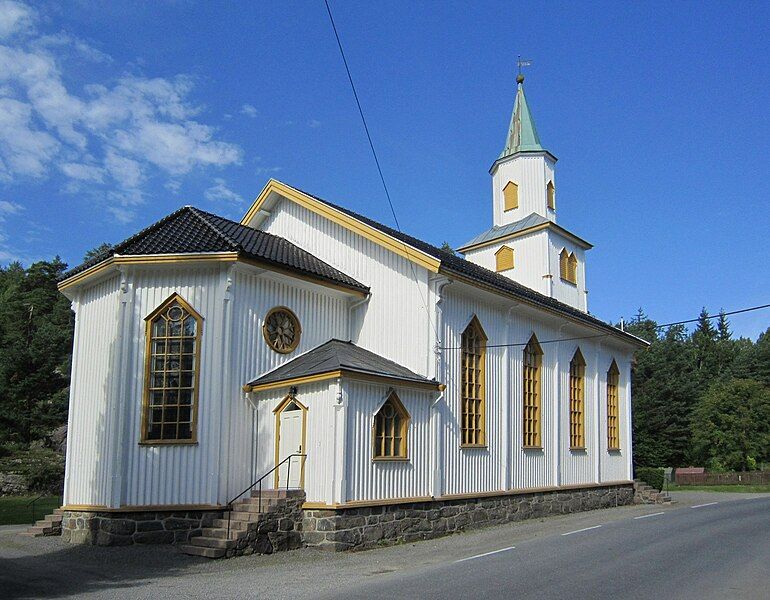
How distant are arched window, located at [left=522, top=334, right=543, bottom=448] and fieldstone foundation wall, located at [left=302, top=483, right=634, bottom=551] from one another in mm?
1588

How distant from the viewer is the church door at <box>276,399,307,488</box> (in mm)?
15023

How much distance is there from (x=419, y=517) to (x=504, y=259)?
14.7 m

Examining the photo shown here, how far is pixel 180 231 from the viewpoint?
16562mm

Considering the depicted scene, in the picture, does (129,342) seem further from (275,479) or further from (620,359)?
(620,359)

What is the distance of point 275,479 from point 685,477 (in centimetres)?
3532

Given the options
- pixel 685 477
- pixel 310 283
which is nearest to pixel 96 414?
pixel 310 283

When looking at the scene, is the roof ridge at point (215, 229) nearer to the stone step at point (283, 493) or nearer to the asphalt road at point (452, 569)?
the stone step at point (283, 493)

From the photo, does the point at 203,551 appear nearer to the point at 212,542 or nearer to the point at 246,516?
the point at 212,542

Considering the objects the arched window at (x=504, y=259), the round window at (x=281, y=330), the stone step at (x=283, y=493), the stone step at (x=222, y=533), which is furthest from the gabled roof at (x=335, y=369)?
the arched window at (x=504, y=259)

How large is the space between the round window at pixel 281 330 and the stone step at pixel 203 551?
473cm

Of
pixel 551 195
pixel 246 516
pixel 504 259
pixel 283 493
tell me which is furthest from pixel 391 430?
pixel 551 195

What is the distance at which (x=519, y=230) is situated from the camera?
27.8 metres

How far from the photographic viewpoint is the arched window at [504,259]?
28.4 m

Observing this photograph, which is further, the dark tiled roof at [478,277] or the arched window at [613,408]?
the arched window at [613,408]
